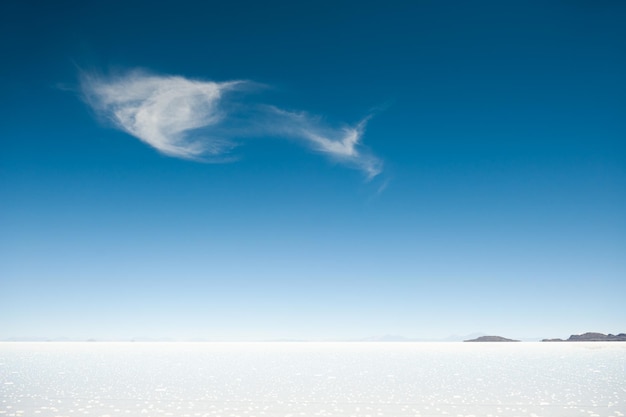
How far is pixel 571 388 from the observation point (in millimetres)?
58250

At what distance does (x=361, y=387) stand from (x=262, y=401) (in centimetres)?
1648

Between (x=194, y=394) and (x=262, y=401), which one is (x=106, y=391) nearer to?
(x=194, y=394)

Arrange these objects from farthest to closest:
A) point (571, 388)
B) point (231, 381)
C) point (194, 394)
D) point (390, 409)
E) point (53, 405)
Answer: point (231, 381) → point (571, 388) → point (194, 394) → point (53, 405) → point (390, 409)

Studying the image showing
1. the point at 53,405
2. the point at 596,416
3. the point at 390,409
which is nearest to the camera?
the point at 596,416

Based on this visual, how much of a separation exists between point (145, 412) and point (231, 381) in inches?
1113

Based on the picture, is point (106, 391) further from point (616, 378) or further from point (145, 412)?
point (616, 378)

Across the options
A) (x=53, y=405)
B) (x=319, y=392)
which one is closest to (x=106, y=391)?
(x=53, y=405)

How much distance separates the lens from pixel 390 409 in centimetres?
4275

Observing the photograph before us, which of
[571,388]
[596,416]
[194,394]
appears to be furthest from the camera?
[571,388]

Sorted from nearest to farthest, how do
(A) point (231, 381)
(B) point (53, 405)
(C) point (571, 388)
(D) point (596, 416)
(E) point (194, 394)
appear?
(D) point (596, 416) → (B) point (53, 405) → (E) point (194, 394) → (C) point (571, 388) → (A) point (231, 381)

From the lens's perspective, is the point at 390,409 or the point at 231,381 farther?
the point at 231,381

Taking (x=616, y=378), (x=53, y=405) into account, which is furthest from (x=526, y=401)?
(x=53, y=405)

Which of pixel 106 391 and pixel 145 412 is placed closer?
pixel 145 412

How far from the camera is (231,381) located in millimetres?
69000
